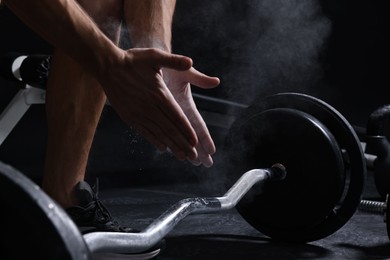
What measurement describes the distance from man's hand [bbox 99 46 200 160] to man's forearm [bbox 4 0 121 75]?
0.02m

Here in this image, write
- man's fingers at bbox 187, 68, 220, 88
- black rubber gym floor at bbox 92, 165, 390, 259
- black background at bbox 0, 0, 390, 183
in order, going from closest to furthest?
man's fingers at bbox 187, 68, 220, 88
black rubber gym floor at bbox 92, 165, 390, 259
black background at bbox 0, 0, 390, 183

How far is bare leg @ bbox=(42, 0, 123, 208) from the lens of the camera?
128 cm

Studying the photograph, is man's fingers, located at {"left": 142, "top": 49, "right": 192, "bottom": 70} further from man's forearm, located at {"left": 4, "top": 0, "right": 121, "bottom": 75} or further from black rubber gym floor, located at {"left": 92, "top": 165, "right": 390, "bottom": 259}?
black rubber gym floor, located at {"left": 92, "top": 165, "right": 390, "bottom": 259}

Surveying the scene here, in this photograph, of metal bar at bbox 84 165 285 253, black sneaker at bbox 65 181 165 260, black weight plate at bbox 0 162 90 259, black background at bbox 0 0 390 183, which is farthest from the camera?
black background at bbox 0 0 390 183

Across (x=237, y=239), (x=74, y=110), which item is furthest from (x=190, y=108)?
(x=237, y=239)

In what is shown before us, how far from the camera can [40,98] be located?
6.56 feet

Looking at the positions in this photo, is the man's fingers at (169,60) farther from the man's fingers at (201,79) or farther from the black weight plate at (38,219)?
the black weight plate at (38,219)

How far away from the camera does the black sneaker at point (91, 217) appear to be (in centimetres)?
121

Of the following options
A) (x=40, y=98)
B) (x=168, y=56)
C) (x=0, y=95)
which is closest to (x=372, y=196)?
(x=40, y=98)

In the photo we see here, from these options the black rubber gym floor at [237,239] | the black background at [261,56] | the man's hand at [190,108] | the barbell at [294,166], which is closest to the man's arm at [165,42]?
the man's hand at [190,108]

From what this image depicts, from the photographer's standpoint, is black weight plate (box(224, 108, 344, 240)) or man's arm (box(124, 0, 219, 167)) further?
black weight plate (box(224, 108, 344, 240))

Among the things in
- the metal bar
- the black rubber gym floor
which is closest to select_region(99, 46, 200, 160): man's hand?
the metal bar

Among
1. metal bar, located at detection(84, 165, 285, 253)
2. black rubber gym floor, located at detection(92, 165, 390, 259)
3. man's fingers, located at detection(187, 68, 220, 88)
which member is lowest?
black rubber gym floor, located at detection(92, 165, 390, 259)

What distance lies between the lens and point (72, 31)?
0.93 m
